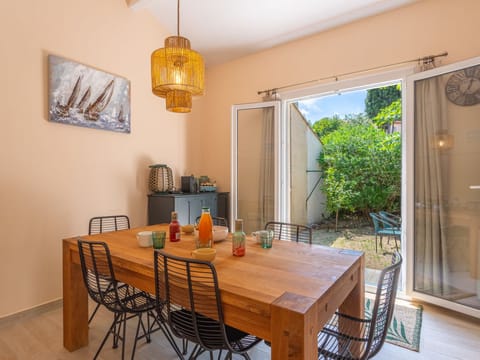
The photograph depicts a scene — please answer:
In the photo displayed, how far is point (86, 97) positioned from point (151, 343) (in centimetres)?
248

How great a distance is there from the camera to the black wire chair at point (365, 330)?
124 cm

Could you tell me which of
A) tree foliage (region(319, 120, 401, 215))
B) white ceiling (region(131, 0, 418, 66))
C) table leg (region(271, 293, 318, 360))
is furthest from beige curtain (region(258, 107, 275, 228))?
table leg (region(271, 293, 318, 360))

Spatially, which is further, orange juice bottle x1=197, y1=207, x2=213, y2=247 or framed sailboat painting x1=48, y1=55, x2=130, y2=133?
framed sailboat painting x1=48, y1=55, x2=130, y2=133

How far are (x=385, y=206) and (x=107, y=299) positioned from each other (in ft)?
16.0

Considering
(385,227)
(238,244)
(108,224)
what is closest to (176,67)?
(238,244)

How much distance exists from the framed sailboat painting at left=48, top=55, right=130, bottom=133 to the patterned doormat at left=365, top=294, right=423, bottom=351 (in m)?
3.33

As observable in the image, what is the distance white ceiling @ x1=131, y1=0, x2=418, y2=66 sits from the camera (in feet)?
9.72

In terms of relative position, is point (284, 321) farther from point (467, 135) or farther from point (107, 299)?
point (467, 135)

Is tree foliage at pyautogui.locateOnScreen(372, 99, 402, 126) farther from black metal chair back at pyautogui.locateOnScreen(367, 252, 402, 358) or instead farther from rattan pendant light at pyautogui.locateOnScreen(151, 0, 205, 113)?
black metal chair back at pyautogui.locateOnScreen(367, 252, 402, 358)

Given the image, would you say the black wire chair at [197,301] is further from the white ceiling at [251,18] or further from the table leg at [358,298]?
the white ceiling at [251,18]

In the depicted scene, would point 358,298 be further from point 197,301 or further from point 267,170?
→ point 267,170

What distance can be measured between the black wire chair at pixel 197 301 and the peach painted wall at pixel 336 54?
2.83 metres

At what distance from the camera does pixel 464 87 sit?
8.02 feet

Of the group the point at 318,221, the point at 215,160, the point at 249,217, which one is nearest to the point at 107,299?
the point at 249,217
